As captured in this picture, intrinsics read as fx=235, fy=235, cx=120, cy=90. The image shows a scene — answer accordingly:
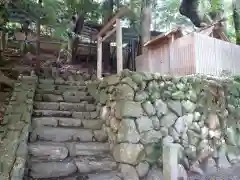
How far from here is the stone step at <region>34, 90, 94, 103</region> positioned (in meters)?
5.09

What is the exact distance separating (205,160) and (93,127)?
2.07 meters

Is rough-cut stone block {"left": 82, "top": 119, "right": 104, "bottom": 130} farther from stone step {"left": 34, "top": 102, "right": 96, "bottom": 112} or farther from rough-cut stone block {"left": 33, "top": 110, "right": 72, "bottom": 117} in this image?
stone step {"left": 34, "top": 102, "right": 96, "bottom": 112}

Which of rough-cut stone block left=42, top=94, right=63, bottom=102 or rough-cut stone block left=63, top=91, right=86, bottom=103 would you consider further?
rough-cut stone block left=63, top=91, right=86, bottom=103

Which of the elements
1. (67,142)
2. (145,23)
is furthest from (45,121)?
(145,23)

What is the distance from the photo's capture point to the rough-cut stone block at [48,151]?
3369 millimetres

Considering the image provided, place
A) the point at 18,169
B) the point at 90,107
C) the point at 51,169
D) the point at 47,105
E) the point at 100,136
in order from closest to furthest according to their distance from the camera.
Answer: the point at 18,169
the point at 51,169
the point at 100,136
the point at 47,105
the point at 90,107

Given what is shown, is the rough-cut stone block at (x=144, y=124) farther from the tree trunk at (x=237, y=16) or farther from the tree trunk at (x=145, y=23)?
the tree trunk at (x=145, y=23)

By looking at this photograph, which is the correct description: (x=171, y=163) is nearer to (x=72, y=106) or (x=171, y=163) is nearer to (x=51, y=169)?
(x=51, y=169)

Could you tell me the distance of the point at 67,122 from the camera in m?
4.24

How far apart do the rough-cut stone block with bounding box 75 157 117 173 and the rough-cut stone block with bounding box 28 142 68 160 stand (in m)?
0.25

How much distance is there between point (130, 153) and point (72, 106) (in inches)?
76.1

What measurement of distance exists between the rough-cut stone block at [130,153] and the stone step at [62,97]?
82.1 inches

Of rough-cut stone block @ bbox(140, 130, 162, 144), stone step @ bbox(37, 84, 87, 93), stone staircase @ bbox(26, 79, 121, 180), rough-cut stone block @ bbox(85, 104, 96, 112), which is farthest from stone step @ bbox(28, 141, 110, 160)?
stone step @ bbox(37, 84, 87, 93)

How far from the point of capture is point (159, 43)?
9.71 meters
